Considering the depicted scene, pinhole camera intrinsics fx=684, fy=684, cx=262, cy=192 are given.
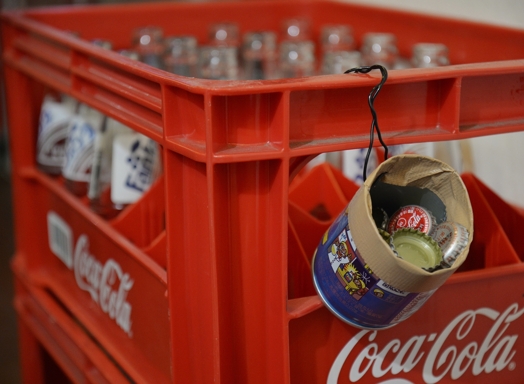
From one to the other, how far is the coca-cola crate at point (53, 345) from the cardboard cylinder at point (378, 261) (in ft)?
1.40

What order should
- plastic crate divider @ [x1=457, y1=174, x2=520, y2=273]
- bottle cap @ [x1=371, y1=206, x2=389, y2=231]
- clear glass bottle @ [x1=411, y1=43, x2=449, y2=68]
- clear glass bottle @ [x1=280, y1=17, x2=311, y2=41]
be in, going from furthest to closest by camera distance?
clear glass bottle @ [x1=280, y1=17, x2=311, y2=41] < clear glass bottle @ [x1=411, y1=43, x2=449, y2=68] < plastic crate divider @ [x1=457, y1=174, x2=520, y2=273] < bottle cap @ [x1=371, y1=206, x2=389, y2=231]

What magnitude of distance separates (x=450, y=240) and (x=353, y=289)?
11 cm

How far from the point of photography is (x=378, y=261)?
605mm

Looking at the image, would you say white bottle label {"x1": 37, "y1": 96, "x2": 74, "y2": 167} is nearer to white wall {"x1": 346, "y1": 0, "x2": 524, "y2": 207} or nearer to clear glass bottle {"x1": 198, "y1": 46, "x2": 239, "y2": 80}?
clear glass bottle {"x1": 198, "y1": 46, "x2": 239, "y2": 80}

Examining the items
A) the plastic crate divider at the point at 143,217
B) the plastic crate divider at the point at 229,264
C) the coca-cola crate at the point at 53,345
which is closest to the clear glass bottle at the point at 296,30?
the plastic crate divider at the point at 143,217

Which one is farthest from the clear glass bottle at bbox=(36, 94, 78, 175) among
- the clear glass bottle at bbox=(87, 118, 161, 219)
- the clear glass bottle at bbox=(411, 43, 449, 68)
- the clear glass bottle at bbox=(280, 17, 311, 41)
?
the clear glass bottle at bbox=(411, 43, 449, 68)

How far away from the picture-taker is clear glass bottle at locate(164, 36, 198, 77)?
1235 millimetres

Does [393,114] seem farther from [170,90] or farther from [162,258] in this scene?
[162,258]

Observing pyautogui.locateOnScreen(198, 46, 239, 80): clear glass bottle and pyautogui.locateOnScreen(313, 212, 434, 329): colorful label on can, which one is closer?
pyautogui.locateOnScreen(313, 212, 434, 329): colorful label on can

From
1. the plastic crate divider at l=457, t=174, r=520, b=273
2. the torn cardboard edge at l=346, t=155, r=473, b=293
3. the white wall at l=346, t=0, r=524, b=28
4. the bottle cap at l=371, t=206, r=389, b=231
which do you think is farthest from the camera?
the white wall at l=346, t=0, r=524, b=28

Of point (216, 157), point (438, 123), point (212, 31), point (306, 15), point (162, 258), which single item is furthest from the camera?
point (306, 15)

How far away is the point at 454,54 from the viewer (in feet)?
4.03

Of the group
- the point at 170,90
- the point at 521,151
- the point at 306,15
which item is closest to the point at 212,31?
the point at 306,15

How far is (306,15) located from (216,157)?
105 centimetres
